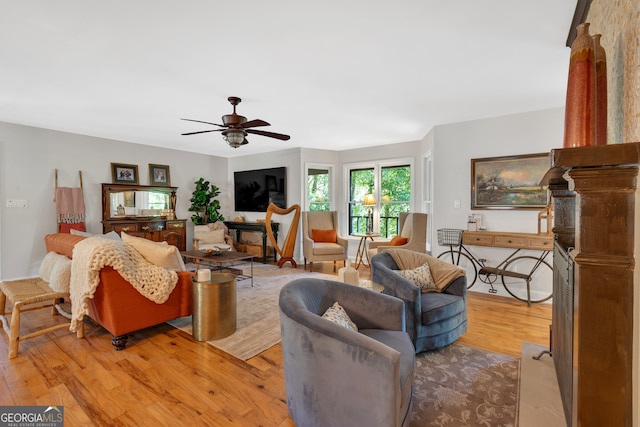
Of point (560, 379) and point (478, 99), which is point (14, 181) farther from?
point (560, 379)

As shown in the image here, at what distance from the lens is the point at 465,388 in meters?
2.11

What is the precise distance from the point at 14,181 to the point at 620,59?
683 centimetres

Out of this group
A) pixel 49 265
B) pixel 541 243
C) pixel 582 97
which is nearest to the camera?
pixel 582 97

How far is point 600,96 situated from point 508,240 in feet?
9.38

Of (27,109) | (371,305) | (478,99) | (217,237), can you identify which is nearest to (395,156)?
(478,99)

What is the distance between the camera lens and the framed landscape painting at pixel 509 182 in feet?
12.8

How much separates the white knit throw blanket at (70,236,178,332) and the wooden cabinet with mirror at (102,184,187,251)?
10.7 feet

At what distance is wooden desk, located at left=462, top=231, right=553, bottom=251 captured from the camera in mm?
3604

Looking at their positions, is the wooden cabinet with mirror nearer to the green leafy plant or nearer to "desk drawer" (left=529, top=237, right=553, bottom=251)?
the green leafy plant

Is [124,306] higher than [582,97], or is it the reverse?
[582,97]

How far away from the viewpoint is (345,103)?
3.69 m

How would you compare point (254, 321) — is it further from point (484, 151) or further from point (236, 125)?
point (484, 151)
